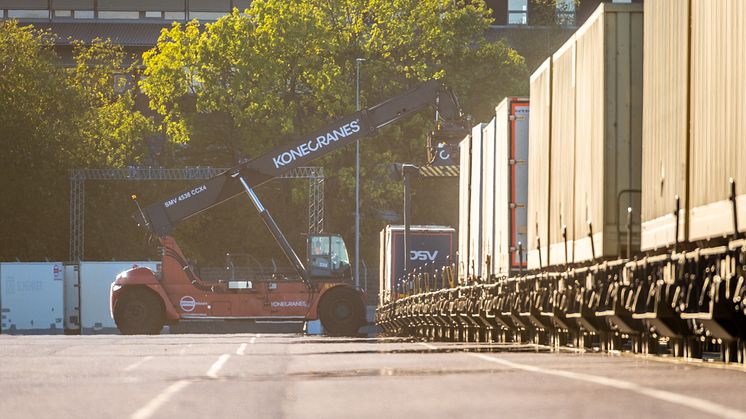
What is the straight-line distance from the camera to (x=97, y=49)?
79.7 meters

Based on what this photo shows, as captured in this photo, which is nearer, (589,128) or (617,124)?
(617,124)

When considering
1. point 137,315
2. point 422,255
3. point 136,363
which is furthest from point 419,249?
point 136,363

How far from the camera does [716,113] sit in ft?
53.0

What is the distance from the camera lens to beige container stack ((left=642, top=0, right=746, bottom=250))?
50.9ft

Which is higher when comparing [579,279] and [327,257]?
[579,279]

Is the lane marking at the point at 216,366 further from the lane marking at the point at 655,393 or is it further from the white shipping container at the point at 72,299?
the white shipping container at the point at 72,299

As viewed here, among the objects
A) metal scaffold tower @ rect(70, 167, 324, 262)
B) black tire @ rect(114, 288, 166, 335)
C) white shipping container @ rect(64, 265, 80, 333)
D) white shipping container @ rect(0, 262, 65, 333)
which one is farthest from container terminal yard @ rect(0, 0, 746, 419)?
white shipping container @ rect(64, 265, 80, 333)

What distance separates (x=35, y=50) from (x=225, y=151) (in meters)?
8.95

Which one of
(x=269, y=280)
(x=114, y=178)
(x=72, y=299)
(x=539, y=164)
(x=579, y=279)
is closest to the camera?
(x=579, y=279)

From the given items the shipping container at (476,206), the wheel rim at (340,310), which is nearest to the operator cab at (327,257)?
the wheel rim at (340,310)

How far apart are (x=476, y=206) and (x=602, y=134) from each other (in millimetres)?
12767

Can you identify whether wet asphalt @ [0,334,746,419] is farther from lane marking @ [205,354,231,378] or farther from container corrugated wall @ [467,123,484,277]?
container corrugated wall @ [467,123,484,277]

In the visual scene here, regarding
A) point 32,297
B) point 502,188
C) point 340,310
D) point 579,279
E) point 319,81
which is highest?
point 319,81

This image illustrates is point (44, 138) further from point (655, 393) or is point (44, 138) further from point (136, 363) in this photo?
point (655, 393)
